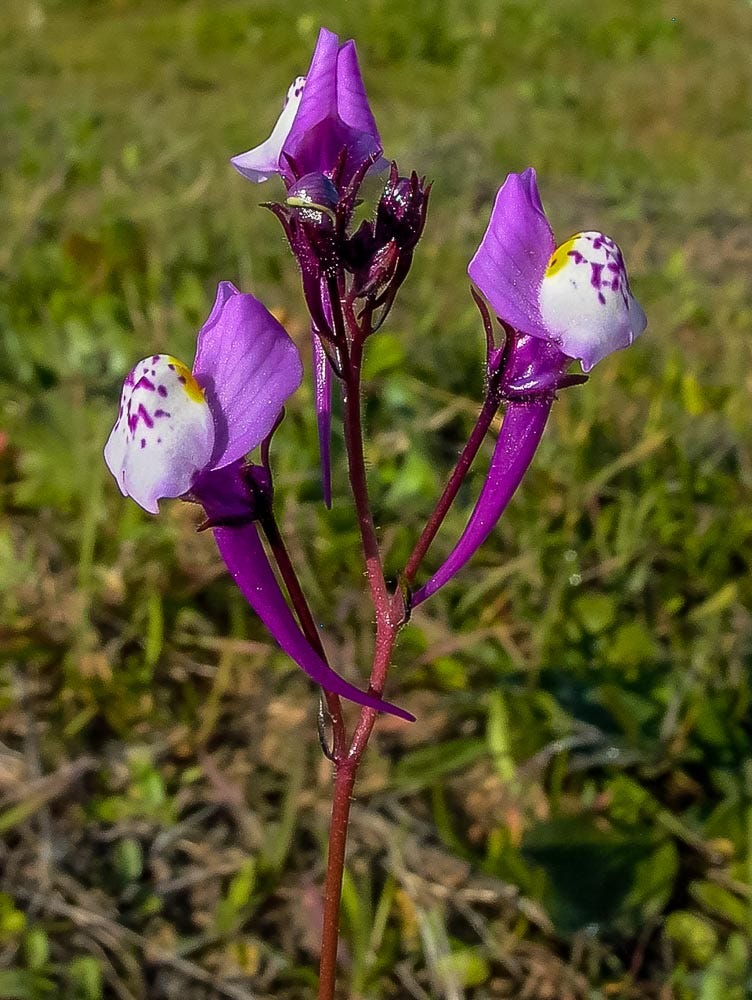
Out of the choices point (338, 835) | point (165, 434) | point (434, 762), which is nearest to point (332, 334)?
point (165, 434)

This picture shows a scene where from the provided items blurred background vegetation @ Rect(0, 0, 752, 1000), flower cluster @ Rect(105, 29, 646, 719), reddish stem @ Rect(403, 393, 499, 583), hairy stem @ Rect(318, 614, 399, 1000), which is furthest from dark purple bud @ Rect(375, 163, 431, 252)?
blurred background vegetation @ Rect(0, 0, 752, 1000)

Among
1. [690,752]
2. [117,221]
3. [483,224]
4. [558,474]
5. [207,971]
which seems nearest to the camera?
[207,971]

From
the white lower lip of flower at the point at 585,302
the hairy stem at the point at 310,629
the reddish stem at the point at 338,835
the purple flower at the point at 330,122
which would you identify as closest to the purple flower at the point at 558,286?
the white lower lip of flower at the point at 585,302

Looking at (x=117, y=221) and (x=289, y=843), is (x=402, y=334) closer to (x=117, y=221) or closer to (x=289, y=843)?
(x=117, y=221)

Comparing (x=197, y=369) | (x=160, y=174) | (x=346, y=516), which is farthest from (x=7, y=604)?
(x=160, y=174)

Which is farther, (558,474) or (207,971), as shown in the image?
(558,474)
